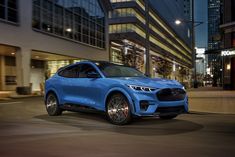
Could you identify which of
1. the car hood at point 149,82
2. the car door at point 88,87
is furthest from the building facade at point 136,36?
the car hood at point 149,82

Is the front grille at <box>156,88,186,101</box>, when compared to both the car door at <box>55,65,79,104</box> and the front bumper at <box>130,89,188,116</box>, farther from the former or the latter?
the car door at <box>55,65,79,104</box>

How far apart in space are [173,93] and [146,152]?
349 cm

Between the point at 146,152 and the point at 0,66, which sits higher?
the point at 0,66

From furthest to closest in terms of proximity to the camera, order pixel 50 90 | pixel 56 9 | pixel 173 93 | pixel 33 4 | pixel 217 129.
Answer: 1. pixel 56 9
2. pixel 33 4
3. pixel 50 90
4. pixel 173 93
5. pixel 217 129

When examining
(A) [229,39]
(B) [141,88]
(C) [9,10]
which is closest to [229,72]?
(A) [229,39]

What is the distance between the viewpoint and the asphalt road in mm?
6781

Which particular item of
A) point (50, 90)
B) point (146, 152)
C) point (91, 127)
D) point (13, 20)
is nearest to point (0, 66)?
point (13, 20)

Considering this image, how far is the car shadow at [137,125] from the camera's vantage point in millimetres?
9055

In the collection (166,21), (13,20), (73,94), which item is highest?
(166,21)

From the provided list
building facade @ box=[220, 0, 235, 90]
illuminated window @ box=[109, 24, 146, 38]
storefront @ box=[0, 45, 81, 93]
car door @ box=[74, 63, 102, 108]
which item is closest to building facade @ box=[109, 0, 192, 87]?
illuminated window @ box=[109, 24, 146, 38]

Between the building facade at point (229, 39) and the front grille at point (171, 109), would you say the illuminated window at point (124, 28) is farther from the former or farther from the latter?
the front grille at point (171, 109)

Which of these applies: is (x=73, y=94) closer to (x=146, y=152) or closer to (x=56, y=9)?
(x=146, y=152)

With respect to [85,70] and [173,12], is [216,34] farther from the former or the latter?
[173,12]

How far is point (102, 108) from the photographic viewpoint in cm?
1057
